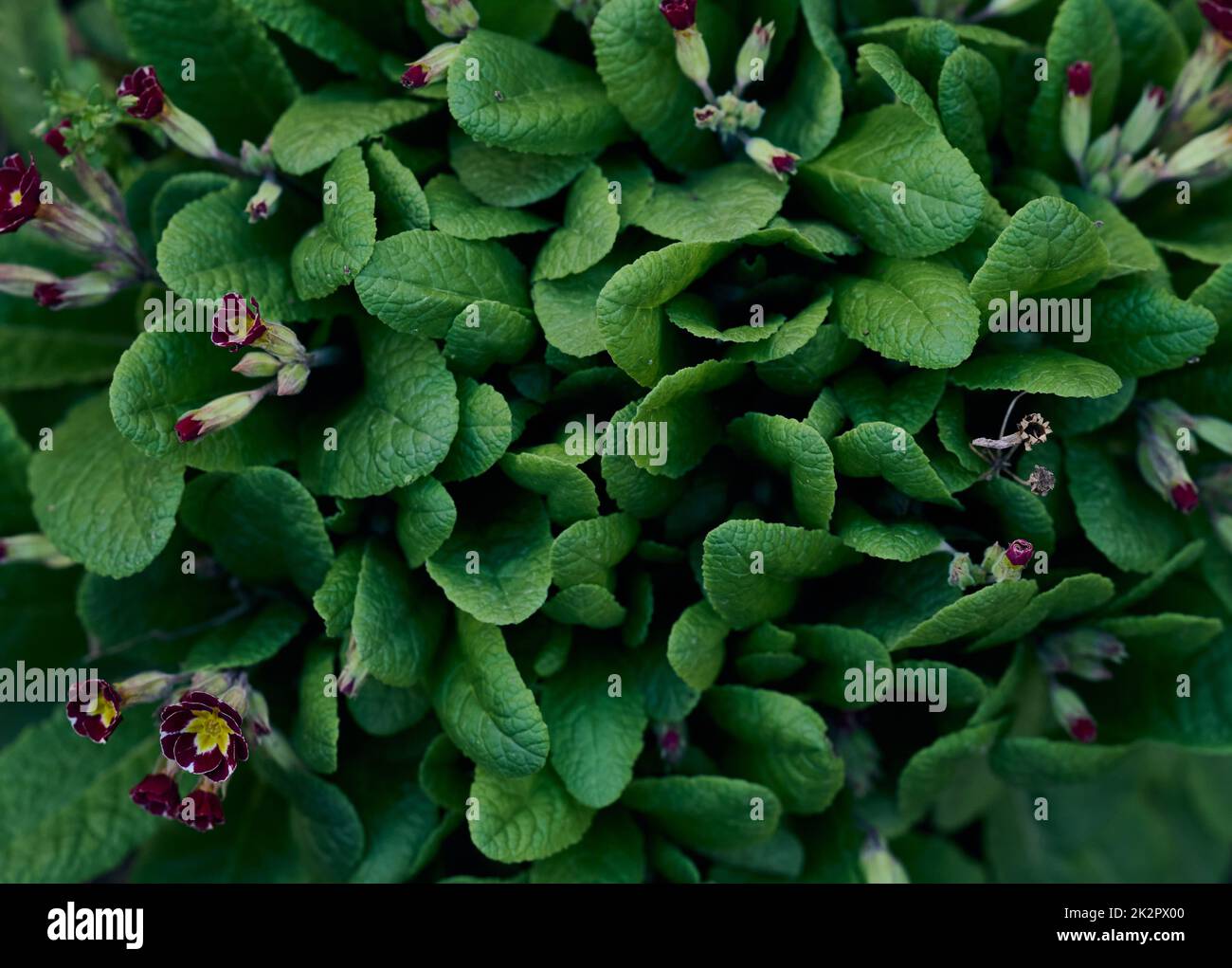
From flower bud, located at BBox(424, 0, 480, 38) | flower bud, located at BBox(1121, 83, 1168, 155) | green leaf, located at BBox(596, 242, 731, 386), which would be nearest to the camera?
green leaf, located at BBox(596, 242, 731, 386)

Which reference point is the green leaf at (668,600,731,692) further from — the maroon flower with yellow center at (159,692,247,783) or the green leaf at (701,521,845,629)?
the maroon flower with yellow center at (159,692,247,783)

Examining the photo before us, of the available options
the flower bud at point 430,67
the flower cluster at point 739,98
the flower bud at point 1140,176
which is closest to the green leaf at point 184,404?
the flower bud at point 430,67

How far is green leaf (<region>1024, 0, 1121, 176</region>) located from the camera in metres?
1.22

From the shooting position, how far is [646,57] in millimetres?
1190

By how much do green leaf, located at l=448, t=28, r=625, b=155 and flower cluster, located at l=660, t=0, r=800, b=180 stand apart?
0.33 ft

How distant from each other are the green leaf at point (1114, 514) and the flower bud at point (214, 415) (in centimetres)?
83

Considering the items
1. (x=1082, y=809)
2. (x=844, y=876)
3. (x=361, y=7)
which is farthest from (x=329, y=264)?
(x=1082, y=809)

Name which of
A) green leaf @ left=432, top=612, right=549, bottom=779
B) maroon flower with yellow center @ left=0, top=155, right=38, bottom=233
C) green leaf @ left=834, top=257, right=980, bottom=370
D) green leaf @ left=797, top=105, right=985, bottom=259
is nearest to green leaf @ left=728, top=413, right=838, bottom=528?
green leaf @ left=834, top=257, right=980, bottom=370

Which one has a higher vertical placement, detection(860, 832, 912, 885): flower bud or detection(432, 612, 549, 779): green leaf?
detection(432, 612, 549, 779): green leaf

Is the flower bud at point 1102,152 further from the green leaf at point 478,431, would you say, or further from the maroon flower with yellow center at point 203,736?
the maroon flower with yellow center at point 203,736

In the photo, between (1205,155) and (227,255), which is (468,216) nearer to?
(227,255)

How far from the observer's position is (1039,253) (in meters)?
1.10
